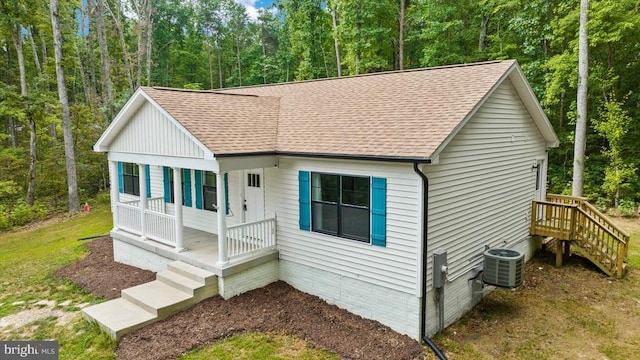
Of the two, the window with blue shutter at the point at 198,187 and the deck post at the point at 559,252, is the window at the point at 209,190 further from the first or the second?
the deck post at the point at 559,252

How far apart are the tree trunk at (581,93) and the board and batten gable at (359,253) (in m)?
11.0

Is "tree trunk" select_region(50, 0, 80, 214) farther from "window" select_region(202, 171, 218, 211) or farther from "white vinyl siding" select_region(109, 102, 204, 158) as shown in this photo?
"window" select_region(202, 171, 218, 211)

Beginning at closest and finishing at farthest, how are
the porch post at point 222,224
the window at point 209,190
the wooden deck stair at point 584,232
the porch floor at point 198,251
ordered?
1. the porch post at point 222,224
2. the porch floor at point 198,251
3. the wooden deck stair at point 584,232
4. the window at point 209,190

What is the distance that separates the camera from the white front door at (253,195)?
8.87 m

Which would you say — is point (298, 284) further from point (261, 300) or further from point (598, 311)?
point (598, 311)

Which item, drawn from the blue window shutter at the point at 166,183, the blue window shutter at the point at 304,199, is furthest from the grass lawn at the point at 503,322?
the blue window shutter at the point at 166,183

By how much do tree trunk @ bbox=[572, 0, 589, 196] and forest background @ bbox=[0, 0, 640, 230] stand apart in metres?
0.38

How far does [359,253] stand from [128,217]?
6.89 meters

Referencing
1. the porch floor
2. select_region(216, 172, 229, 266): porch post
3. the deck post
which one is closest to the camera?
select_region(216, 172, 229, 266): porch post

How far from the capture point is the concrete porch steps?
21.9ft

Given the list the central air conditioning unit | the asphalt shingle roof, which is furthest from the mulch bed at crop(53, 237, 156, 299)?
the central air conditioning unit

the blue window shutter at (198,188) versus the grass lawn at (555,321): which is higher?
the blue window shutter at (198,188)

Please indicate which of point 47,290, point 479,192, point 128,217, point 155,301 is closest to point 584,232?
point 479,192
